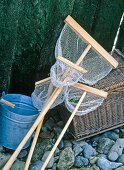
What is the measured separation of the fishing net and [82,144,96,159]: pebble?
61 cm

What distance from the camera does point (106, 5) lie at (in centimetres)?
538

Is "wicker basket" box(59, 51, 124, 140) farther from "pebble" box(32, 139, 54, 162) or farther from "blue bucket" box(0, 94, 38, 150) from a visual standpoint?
"blue bucket" box(0, 94, 38, 150)

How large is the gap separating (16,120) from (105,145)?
4.00 feet

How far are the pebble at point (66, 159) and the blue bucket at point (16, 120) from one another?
0.45 m

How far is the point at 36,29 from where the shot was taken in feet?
16.1

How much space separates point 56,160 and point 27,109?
724 millimetres

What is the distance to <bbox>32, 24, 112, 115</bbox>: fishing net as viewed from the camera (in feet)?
14.0

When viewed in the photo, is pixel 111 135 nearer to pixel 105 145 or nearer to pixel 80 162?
pixel 105 145

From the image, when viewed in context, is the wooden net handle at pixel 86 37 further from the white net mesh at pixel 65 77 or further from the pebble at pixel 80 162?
the pebble at pixel 80 162

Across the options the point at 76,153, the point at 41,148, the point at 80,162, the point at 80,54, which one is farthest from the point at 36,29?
the point at 80,162

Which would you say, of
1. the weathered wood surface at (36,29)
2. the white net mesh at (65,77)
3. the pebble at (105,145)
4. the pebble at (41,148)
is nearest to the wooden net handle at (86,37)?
the white net mesh at (65,77)

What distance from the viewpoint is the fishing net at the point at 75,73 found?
168 inches

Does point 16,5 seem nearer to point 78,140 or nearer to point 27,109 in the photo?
point 27,109

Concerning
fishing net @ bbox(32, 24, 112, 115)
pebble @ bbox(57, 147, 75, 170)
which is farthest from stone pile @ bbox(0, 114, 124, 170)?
fishing net @ bbox(32, 24, 112, 115)
